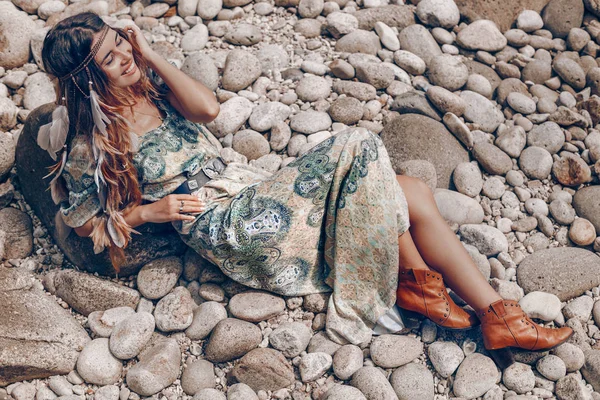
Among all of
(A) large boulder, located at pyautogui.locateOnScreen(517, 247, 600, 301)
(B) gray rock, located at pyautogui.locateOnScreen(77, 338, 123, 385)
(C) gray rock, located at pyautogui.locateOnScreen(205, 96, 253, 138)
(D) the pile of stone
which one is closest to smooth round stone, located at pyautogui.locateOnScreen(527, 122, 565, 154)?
(D) the pile of stone

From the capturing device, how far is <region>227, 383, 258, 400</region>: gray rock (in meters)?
3.15

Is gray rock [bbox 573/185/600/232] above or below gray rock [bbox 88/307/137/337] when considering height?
above

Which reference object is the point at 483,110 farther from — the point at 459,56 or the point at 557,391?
the point at 557,391

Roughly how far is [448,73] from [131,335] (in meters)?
2.80

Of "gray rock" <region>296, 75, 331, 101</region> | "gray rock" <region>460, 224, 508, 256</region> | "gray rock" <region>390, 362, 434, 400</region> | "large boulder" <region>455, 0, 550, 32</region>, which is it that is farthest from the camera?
"large boulder" <region>455, 0, 550, 32</region>

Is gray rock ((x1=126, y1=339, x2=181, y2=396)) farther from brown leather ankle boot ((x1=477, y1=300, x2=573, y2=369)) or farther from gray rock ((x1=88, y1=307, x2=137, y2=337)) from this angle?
brown leather ankle boot ((x1=477, y1=300, x2=573, y2=369))

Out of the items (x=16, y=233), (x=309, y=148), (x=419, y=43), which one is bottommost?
→ (x=16, y=233)

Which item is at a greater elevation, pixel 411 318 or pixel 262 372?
pixel 411 318

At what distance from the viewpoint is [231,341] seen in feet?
10.9

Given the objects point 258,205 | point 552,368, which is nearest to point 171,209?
point 258,205

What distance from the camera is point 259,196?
344 centimetres

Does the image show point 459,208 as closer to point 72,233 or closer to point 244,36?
point 244,36

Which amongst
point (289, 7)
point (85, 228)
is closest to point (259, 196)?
point (85, 228)

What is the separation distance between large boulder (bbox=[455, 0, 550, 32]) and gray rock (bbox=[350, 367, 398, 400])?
10.3ft
